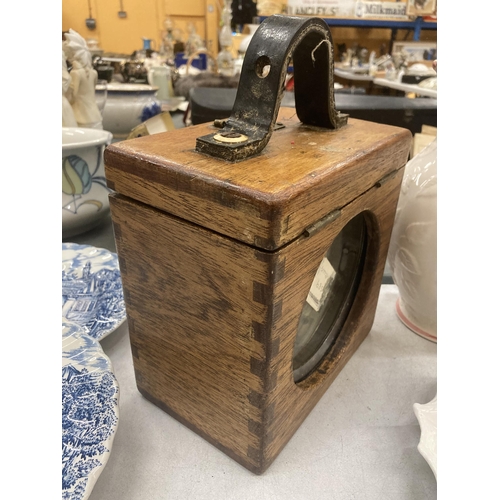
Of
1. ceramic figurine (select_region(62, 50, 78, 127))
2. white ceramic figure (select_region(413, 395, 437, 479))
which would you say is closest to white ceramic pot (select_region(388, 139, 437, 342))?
white ceramic figure (select_region(413, 395, 437, 479))

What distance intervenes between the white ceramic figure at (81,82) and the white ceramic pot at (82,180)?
155 millimetres

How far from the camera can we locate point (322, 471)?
1.56 feet

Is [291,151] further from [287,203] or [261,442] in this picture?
[261,442]

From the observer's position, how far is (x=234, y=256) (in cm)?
36

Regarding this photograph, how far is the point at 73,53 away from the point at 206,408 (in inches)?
35.2

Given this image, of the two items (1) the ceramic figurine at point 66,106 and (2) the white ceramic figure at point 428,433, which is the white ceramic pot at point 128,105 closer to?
(1) the ceramic figurine at point 66,106

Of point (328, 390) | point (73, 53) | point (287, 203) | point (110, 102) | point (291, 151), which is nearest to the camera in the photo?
point (287, 203)

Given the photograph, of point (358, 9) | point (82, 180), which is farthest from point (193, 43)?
point (82, 180)

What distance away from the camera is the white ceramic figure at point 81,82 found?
0.98 m

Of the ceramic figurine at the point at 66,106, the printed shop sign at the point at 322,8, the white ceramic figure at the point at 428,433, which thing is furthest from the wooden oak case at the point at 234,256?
the printed shop sign at the point at 322,8

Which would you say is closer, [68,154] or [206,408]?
[206,408]

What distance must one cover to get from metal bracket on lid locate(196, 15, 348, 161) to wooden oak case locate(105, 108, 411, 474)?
0.05 feet

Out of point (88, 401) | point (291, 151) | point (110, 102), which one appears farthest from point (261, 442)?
point (110, 102)

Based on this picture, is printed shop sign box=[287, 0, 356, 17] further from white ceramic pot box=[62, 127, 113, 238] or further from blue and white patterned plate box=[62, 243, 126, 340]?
blue and white patterned plate box=[62, 243, 126, 340]
